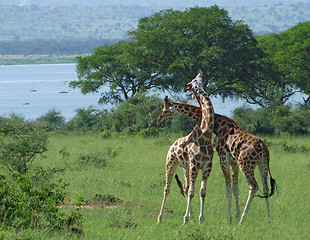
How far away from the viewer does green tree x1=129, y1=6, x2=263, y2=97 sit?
1451 inches

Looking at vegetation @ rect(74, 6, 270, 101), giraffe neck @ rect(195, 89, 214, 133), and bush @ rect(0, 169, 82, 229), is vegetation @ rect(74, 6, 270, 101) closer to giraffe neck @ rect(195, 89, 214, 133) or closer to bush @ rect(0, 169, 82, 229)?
giraffe neck @ rect(195, 89, 214, 133)

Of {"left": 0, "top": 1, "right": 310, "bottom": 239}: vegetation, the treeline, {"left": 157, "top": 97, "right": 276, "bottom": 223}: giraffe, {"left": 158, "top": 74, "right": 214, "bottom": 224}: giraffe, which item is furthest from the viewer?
the treeline

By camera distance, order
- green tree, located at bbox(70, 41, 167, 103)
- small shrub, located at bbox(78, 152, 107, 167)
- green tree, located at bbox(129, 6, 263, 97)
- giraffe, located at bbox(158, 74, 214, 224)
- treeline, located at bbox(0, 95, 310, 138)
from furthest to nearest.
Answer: green tree, located at bbox(70, 41, 167, 103), green tree, located at bbox(129, 6, 263, 97), treeline, located at bbox(0, 95, 310, 138), small shrub, located at bbox(78, 152, 107, 167), giraffe, located at bbox(158, 74, 214, 224)

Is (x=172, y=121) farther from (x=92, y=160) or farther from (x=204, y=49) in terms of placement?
(x=92, y=160)

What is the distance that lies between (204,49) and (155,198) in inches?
924

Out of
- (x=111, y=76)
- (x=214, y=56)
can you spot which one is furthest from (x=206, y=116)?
(x=111, y=76)

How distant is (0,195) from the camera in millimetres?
9086

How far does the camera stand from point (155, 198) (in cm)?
1422

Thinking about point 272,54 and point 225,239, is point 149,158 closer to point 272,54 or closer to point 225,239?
point 225,239

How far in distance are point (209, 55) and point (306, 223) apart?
25.9m

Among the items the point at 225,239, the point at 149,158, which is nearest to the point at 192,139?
the point at 225,239

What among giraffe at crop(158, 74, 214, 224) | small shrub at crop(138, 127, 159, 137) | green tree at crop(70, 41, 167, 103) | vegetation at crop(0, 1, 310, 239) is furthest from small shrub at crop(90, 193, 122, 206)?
green tree at crop(70, 41, 167, 103)

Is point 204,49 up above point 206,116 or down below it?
below

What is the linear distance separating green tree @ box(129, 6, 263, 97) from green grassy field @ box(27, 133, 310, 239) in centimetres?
1234
